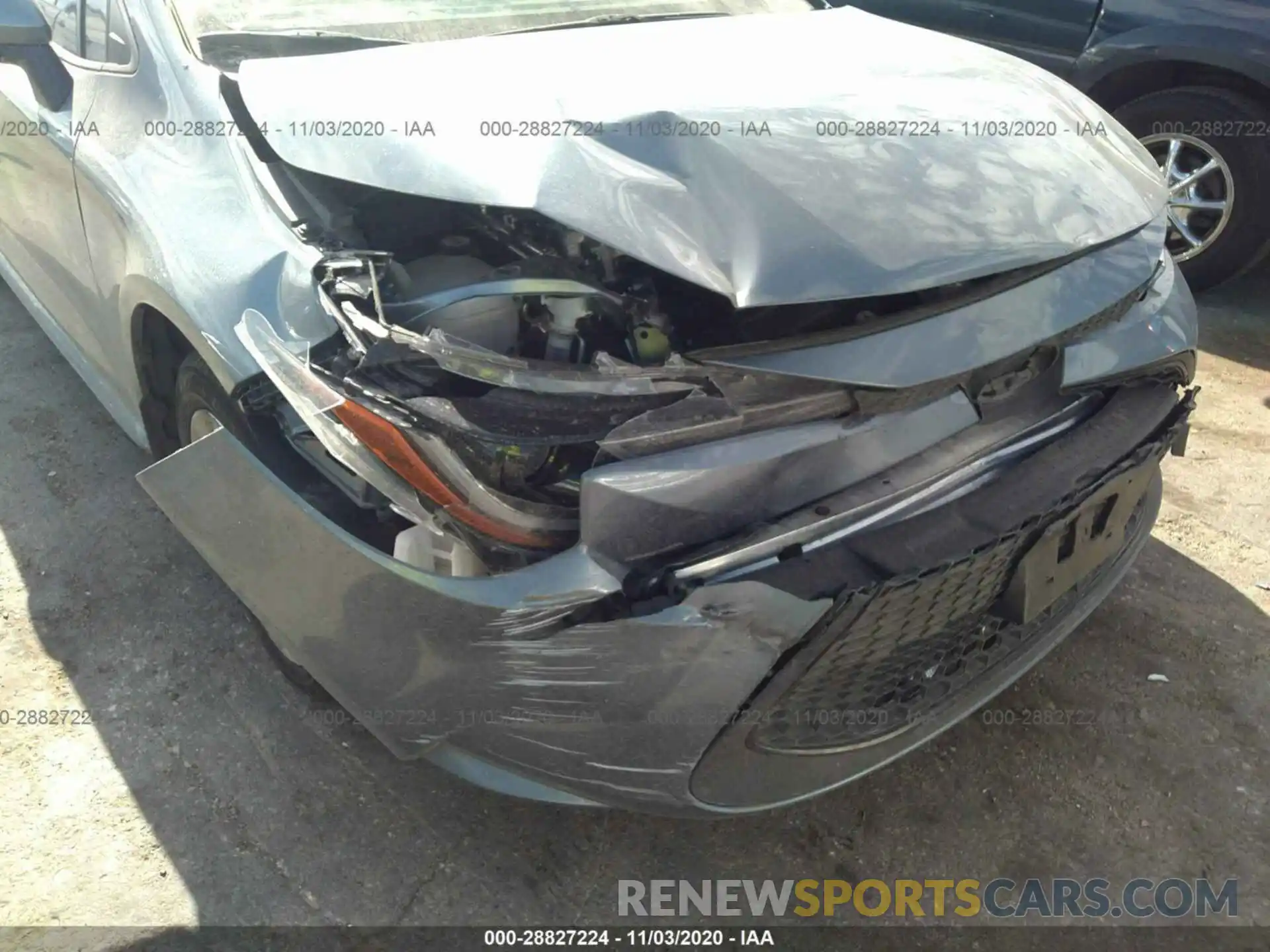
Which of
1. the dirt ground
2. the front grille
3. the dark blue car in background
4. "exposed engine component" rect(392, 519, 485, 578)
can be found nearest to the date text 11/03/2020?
"exposed engine component" rect(392, 519, 485, 578)

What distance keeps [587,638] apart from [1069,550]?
933 millimetres

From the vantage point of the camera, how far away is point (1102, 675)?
2510 millimetres

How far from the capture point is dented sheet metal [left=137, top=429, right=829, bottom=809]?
152 cm

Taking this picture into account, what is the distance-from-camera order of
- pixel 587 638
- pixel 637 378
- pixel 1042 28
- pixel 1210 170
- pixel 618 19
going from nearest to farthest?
1. pixel 587 638
2. pixel 637 378
3. pixel 618 19
4. pixel 1210 170
5. pixel 1042 28

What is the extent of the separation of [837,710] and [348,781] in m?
1.07

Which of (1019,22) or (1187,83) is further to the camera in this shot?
(1019,22)

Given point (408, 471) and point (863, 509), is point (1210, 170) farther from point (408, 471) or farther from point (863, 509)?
point (408, 471)

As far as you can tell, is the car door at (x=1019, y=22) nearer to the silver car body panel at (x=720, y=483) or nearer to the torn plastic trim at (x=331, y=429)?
the silver car body panel at (x=720, y=483)

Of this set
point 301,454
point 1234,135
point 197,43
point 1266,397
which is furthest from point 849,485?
point 1234,135

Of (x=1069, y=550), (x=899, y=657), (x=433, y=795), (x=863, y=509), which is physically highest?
(x=863, y=509)

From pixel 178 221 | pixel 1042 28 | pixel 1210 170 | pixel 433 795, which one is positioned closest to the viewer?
pixel 178 221

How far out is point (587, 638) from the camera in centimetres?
155

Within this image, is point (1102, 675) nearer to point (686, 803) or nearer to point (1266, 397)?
point (686, 803)

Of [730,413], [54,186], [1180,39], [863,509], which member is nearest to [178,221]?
[54,186]
